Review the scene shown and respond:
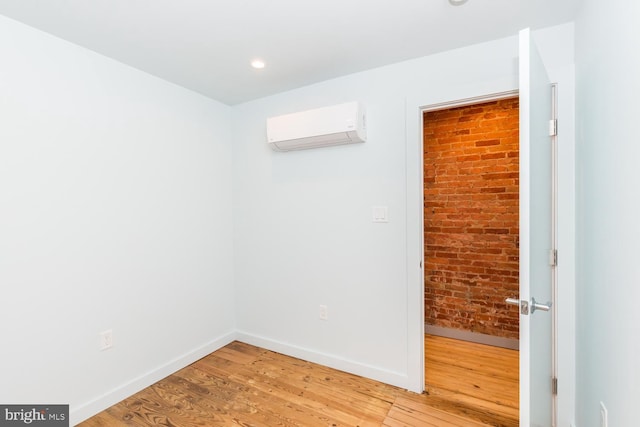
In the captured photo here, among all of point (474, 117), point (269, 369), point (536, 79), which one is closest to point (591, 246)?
point (536, 79)

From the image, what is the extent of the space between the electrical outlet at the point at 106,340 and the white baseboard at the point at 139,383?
0.30 metres

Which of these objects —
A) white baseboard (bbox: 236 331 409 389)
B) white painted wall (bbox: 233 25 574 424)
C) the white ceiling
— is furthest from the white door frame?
the white ceiling

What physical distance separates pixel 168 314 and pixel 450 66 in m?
2.71

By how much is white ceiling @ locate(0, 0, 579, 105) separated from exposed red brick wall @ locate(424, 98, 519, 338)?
1.16 m

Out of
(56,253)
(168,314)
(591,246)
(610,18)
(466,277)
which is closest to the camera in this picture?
(610,18)

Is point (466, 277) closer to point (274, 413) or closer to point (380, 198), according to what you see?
point (380, 198)

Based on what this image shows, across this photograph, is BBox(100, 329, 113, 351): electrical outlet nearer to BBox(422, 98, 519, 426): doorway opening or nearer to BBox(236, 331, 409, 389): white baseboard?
BBox(236, 331, 409, 389): white baseboard

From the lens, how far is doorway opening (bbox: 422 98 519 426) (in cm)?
271

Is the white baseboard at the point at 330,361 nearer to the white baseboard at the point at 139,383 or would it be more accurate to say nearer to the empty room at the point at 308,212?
the empty room at the point at 308,212

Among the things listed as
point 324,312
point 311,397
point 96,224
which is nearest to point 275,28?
point 96,224

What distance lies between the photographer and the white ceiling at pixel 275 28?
1.50 metres

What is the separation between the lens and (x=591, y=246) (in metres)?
1.36

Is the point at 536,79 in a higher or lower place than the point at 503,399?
higher

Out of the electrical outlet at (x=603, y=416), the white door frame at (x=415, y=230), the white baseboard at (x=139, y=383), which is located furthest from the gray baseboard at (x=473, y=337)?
the white baseboard at (x=139, y=383)
